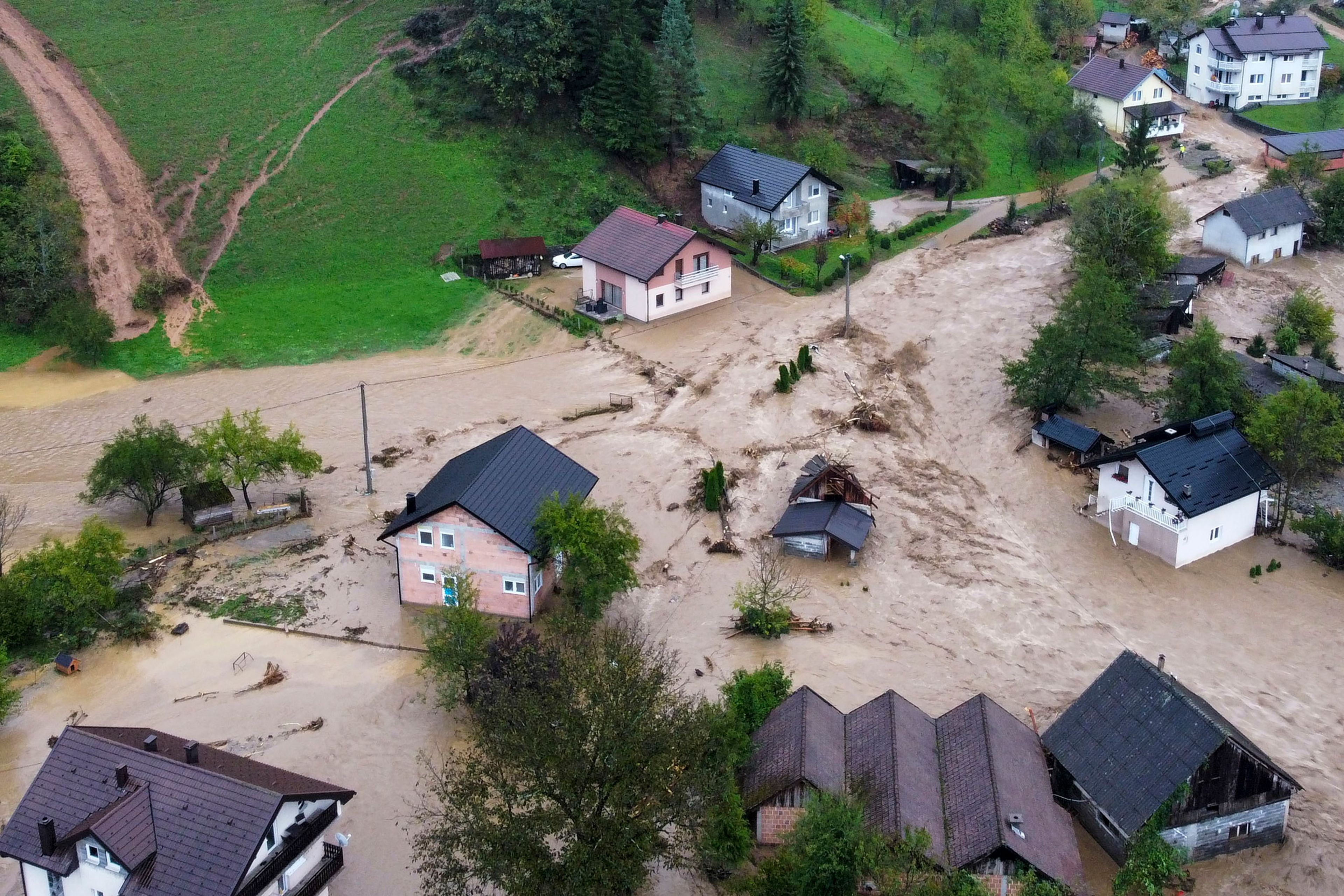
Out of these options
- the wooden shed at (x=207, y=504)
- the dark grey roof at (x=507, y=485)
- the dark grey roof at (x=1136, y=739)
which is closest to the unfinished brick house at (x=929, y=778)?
the dark grey roof at (x=1136, y=739)

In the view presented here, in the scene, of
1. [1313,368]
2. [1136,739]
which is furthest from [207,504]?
[1313,368]

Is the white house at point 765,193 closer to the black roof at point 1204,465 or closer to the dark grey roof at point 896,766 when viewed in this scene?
the black roof at point 1204,465

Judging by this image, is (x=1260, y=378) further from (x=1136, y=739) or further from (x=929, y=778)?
(x=929, y=778)

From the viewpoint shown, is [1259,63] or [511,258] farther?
[1259,63]

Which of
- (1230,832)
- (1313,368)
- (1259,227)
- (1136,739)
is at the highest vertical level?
(1136,739)

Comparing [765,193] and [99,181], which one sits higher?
[99,181]

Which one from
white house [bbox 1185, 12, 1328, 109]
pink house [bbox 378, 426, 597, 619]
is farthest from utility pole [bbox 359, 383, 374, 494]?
white house [bbox 1185, 12, 1328, 109]

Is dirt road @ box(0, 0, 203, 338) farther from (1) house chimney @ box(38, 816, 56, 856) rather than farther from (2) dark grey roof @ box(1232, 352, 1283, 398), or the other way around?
(2) dark grey roof @ box(1232, 352, 1283, 398)
